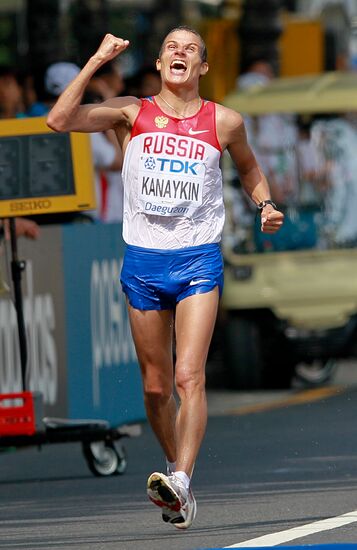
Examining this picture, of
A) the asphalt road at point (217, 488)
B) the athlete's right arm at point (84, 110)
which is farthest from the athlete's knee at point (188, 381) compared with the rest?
the athlete's right arm at point (84, 110)

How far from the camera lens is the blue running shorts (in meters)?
9.19

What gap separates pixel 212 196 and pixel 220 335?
837 centimetres

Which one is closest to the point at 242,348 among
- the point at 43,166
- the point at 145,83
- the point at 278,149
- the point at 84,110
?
the point at 278,149

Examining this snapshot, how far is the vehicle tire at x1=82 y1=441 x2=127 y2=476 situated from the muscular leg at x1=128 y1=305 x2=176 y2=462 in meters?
2.32

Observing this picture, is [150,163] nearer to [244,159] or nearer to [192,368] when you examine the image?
[244,159]

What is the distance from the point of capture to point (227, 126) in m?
9.29

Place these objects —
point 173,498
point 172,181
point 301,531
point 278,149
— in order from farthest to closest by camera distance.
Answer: point 278,149, point 172,181, point 301,531, point 173,498

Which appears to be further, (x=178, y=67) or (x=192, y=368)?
(x=178, y=67)

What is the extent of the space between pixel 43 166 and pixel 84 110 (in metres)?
2.55

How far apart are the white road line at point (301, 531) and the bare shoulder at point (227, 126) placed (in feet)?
5.38

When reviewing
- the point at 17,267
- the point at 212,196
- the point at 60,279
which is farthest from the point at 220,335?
the point at 212,196

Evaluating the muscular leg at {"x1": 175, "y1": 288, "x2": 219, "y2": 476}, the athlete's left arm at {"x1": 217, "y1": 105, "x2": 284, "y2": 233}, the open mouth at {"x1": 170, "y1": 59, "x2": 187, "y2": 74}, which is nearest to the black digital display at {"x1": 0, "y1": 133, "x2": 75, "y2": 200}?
the athlete's left arm at {"x1": 217, "y1": 105, "x2": 284, "y2": 233}

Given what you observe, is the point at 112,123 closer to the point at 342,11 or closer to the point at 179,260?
the point at 179,260

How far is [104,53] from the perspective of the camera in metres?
9.02
